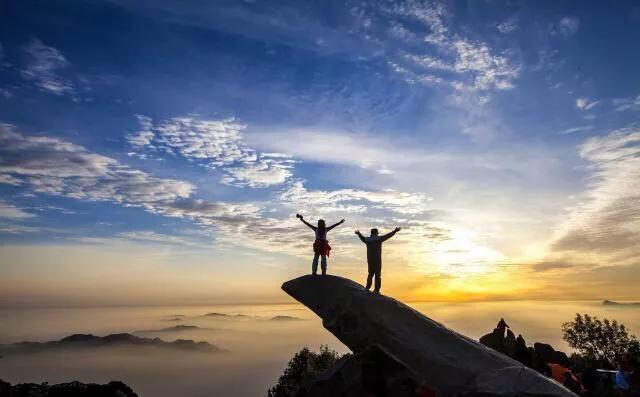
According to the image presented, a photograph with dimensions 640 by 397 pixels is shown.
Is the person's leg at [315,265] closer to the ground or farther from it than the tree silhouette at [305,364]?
farther from it

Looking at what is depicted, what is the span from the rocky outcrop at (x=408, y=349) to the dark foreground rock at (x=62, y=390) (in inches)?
302

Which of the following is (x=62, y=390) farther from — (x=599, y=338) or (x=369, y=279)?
(x=599, y=338)

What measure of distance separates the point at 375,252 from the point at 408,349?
12.3 feet

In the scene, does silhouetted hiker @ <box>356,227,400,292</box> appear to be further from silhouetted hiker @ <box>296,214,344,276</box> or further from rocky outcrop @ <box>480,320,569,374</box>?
rocky outcrop @ <box>480,320,569,374</box>

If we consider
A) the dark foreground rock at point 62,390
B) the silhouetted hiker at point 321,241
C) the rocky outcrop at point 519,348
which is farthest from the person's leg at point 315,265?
the rocky outcrop at point 519,348

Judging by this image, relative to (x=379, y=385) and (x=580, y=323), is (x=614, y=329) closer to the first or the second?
(x=580, y=323)

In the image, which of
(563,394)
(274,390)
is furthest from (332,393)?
(274,390)

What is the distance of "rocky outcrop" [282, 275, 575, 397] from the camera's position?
12.0 meters

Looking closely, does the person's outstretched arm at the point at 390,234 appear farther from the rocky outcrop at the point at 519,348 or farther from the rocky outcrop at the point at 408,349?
the rocky outcrop at the point at 519,348

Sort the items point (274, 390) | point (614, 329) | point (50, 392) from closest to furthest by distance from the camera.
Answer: point (50, 392) → point (274, 390) → point (614, 329)

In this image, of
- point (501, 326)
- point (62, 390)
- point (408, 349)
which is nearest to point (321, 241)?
point (408, 349)

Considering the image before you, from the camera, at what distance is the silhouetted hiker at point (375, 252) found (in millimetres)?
16578

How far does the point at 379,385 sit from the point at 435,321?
311cm

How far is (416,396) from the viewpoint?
1355 cm
